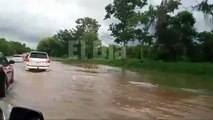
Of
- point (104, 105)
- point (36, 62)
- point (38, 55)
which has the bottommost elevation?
point (104, 105)

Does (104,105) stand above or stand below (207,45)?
below

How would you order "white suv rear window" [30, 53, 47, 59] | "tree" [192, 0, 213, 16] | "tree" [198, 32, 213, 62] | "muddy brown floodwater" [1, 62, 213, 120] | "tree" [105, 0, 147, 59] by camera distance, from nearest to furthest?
1. "muddy brown floodwater" [1, 62, 213, 120]
2. "tree" [192, 0, 213, 16]
3. "white suv rear window" [30, 53, 47, 59]
4. "tree" [198, 32, 213, 62]
5. "tree" [105, 0, 147, 59]

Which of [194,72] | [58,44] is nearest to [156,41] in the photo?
[194,72]

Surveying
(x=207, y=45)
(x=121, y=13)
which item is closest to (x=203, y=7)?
(x=207, y=45)

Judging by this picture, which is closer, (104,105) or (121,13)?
(104,105)

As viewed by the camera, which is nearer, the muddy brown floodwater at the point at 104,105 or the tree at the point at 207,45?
the muddy brown floodwater at the point at 104,105

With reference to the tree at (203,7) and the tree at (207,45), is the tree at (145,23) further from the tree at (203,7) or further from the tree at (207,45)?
the tree at (203,7)

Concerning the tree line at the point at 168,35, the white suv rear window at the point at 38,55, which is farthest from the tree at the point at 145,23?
the white suv rear window at the point at 38,55

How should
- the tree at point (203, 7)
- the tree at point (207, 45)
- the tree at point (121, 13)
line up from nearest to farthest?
the tree at point (203, 7) < the tree at point (207, 45) < the tree at point (121, 13)

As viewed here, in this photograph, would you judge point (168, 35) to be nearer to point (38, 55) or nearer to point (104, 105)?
point (38, 55)

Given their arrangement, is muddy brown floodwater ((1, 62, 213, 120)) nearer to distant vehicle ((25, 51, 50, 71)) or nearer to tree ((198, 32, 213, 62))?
distant vehicle ((25, 51, 50, 71))

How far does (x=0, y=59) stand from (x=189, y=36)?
132 feet

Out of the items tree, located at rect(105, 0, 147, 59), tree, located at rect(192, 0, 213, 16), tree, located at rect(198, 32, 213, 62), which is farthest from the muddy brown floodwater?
tree, located at rect(105, 0, 147, 59)

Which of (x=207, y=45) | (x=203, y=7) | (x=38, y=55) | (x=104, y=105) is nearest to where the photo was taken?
(x=104, y=105)
